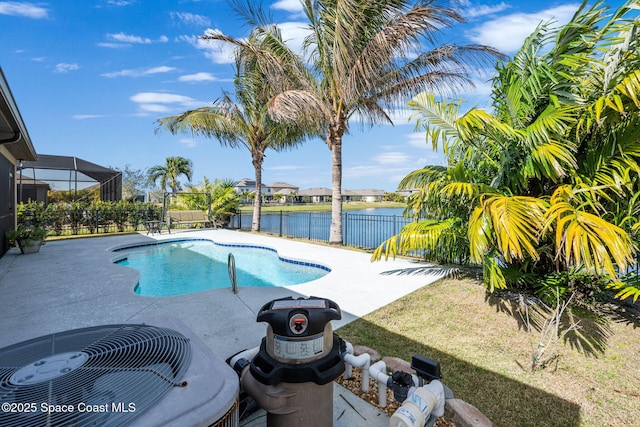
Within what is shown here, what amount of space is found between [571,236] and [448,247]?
218cm

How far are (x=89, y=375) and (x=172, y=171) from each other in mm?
33383

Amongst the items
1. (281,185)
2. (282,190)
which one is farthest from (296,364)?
(281,185)

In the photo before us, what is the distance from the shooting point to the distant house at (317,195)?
208 feet

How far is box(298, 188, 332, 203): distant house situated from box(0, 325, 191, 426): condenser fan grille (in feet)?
195

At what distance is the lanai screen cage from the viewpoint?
52.4ft

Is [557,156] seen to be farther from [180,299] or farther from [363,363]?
[180,299]

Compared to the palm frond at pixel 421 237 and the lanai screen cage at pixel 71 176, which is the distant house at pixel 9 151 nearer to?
the palm frond at pixel 421 237

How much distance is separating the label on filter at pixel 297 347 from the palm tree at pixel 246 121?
1008 cm

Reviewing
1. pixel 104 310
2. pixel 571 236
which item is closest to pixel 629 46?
pixel 571 236

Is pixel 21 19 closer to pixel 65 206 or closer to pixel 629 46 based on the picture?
pixel 65 206

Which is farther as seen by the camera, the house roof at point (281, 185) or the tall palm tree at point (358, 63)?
the house roof at point (281, 185)

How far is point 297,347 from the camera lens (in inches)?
57.7

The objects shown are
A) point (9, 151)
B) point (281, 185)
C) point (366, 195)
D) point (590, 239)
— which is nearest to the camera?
point (590, 239)

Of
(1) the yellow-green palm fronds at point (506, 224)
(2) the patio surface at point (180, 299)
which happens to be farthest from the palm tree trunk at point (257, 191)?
(1) the yellow-green palm fronds at point (506, 224)
